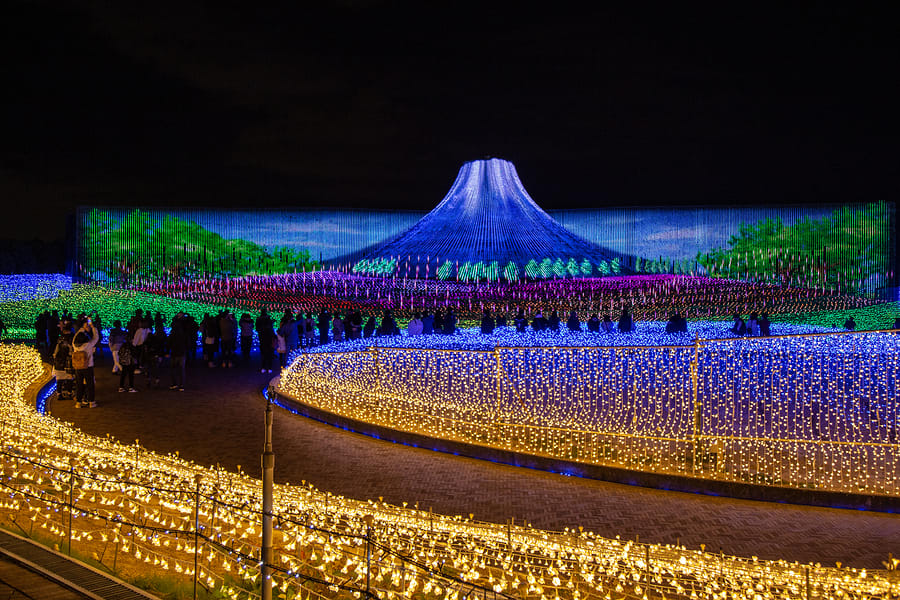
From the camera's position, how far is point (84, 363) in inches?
380

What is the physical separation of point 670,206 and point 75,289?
28480mm

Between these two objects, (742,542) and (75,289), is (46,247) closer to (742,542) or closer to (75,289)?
(75,289)

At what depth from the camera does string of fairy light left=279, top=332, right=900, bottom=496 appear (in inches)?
256

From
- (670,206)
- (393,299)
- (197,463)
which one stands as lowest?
(197,463)

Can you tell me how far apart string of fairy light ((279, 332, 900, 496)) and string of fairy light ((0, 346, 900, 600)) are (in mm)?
2289

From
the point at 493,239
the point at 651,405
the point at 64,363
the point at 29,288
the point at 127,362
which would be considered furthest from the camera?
the point at 493,239

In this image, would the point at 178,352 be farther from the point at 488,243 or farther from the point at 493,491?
the point at 488,243

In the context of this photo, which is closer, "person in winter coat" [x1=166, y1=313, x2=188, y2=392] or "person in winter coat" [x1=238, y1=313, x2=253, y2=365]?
"person in winter coat" [x1=166, y1=313, x2=188, y2=392]

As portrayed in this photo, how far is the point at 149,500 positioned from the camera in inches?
191

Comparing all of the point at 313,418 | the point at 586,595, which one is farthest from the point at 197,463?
the point at 586,595

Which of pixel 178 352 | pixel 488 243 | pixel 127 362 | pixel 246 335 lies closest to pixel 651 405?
pixel 178 352

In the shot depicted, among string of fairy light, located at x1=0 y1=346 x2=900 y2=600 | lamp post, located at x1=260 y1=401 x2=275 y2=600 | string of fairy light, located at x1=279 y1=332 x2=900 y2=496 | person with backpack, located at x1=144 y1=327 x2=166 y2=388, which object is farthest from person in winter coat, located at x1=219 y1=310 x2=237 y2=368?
lamp post, located at x1=260 y1=401 x2=275 y2=600

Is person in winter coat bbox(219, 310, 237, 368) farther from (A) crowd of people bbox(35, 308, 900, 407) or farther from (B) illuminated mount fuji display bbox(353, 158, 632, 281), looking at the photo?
(B) illuminated mount fuji display bbox(353, 158, 632, 281)

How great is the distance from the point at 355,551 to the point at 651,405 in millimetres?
5653
